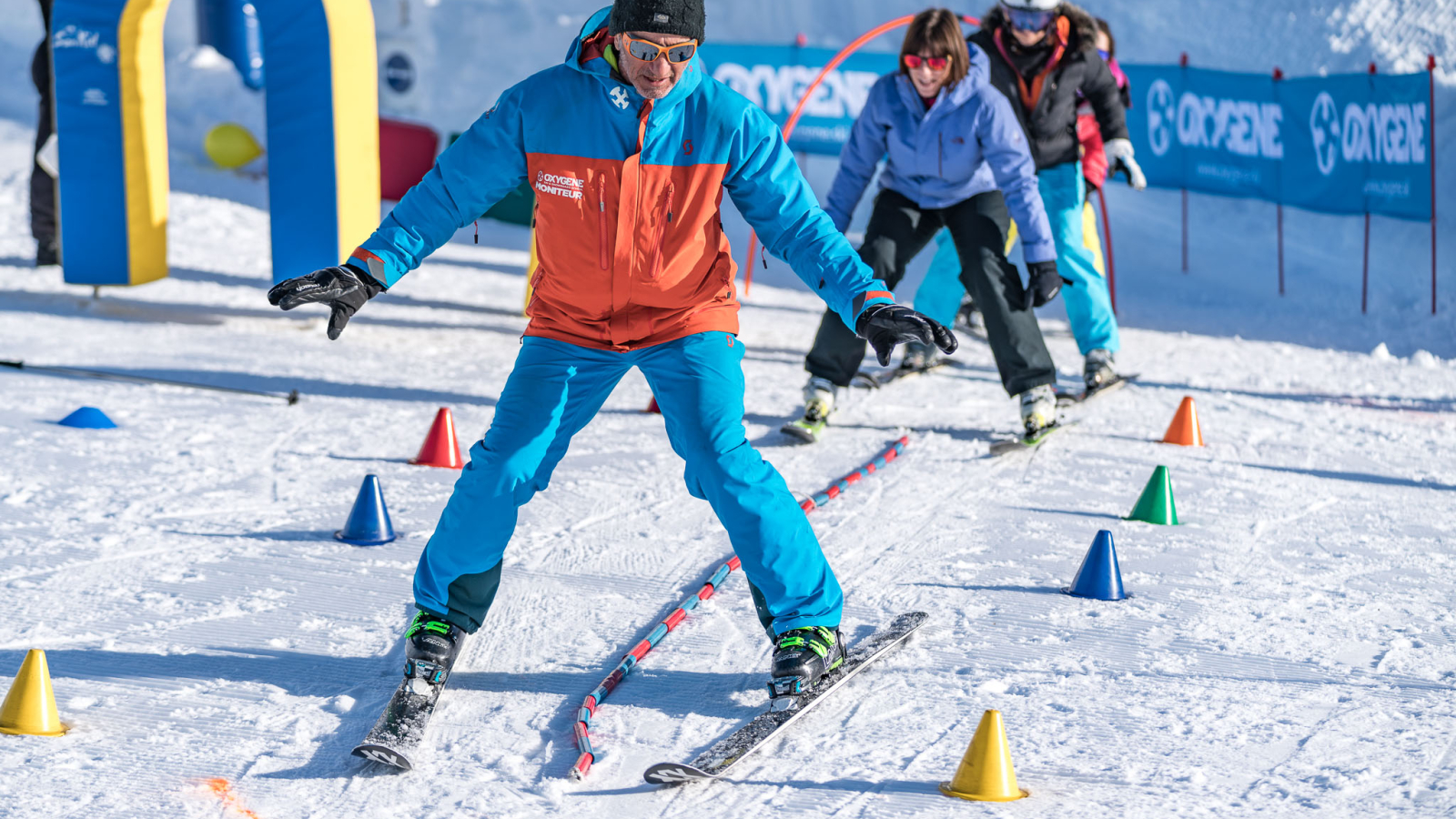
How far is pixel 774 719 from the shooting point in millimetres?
3154

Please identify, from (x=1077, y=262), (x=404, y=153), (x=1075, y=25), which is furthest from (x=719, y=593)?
(x=404, y=153)

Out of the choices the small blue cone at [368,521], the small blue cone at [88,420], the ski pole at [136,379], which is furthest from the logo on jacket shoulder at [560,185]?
the ski pole at [136,379]

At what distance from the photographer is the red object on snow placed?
13731 millimetres

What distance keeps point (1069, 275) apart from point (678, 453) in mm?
4401

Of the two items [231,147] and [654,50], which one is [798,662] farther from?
[231,147]

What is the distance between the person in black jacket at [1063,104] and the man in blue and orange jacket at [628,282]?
12.9 feet

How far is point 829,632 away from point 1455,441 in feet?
14.7

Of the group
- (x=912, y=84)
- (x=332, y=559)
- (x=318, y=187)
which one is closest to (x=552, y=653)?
(x=332, y=559)

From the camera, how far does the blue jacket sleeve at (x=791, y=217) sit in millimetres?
3289

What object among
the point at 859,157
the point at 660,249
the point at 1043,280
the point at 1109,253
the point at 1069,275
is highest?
the point at 859,157

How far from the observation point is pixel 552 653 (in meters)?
3.61

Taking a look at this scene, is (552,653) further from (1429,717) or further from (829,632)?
(1429,717)

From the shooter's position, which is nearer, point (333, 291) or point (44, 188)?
point (333, 291)

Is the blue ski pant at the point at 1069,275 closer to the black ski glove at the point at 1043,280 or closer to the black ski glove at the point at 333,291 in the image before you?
the black ski glove at the point at 1043,280
